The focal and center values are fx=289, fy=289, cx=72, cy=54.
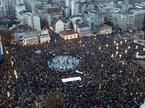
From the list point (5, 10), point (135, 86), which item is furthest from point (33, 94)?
point (5, 10)

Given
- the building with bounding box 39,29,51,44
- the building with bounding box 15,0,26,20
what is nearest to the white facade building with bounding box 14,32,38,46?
the building with bounding box 39,29,51,44

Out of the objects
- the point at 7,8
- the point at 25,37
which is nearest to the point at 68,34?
the point at 25,37

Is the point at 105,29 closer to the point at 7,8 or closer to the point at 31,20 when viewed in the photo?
the point at 31,20

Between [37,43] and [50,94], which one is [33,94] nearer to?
[50,94]

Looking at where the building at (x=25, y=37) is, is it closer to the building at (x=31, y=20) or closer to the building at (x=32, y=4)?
the building at (x=31, y=20)

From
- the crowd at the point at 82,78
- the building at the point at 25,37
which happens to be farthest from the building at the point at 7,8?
the crowd at the point at 82,78
